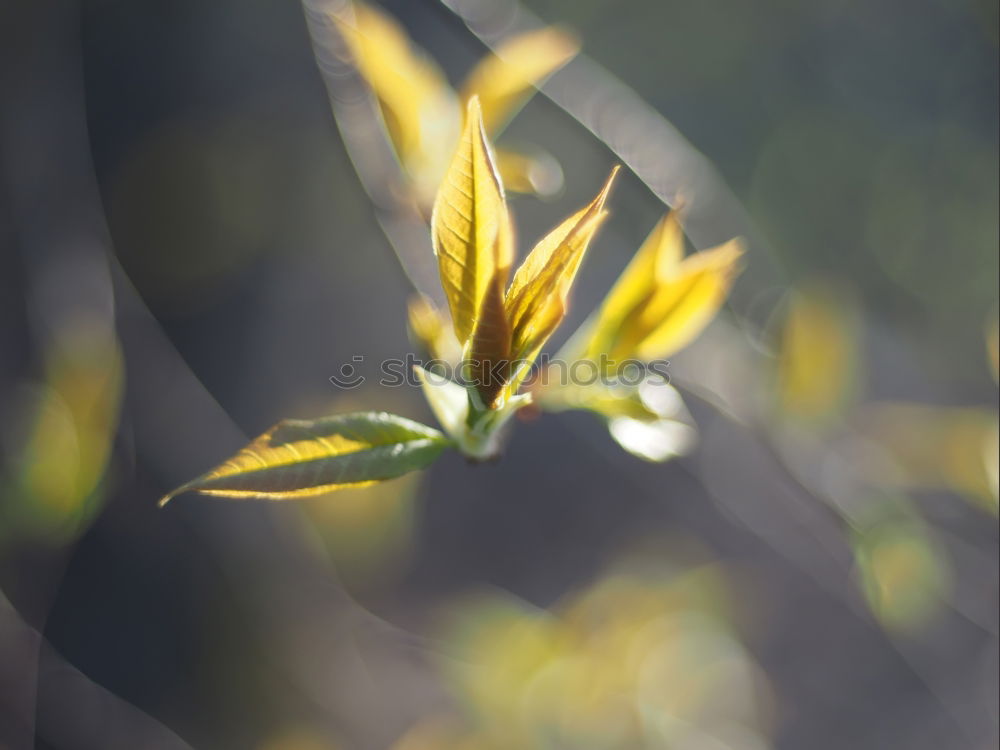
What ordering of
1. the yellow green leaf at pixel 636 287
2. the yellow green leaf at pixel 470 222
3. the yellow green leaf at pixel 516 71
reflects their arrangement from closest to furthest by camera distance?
the yellow green leaf at pixel 470 222 < the yellow green leaf at pixel 636 287 < the yellow green leaf at pixel 516 71

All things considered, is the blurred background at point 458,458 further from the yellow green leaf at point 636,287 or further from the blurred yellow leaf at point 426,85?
the yellow green leaf at point 636,287

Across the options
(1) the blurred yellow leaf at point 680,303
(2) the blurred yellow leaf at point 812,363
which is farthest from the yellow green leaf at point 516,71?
(2) the blurred yellow leaf at point 812,363

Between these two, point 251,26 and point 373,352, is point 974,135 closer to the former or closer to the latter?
point 373,352

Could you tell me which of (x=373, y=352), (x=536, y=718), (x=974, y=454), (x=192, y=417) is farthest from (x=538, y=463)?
(x=974, y=454)

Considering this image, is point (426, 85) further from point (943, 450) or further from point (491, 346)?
point (943, 450)

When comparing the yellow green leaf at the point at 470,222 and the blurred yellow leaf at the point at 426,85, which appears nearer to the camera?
the yellow green leaf at the point at 470,222

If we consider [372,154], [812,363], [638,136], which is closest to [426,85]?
[372,154]
